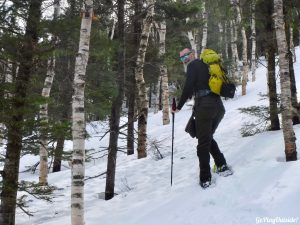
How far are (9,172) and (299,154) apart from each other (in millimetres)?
5712

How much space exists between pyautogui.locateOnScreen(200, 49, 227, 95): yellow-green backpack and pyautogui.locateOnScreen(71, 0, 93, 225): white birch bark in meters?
2.13

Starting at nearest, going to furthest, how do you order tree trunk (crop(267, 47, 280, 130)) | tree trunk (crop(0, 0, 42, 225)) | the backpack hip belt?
the backpack hip belt → tree trunk (crop(0, 0, 42, 225)) → tree trunk (crop(267, 47, 280, 130))

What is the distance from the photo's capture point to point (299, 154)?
6.27 metres

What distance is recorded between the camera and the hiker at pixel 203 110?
5.96 m

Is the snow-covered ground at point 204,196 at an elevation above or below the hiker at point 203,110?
below

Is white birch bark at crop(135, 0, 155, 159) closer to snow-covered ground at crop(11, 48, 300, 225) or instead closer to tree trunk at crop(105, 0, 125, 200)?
snow-covered ground at crop(11, 48, 300, 225)

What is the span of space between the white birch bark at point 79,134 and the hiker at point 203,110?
1.74 meters

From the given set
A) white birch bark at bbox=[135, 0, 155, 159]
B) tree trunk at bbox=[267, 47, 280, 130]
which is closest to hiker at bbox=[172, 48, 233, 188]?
tree trunk at bbox=[267, 47, 280, 130]

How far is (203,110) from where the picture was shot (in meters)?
5.98

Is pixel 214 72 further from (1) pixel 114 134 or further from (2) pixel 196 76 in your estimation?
(1) pixel 114 134

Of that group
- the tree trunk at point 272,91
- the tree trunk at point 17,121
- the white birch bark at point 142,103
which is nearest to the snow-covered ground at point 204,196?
the tree trunk at point 272,91

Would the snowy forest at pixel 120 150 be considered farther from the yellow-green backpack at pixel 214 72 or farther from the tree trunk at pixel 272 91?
Result: the yellow-green backpack at pixel 214 72

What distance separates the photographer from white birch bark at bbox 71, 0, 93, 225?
6133mm

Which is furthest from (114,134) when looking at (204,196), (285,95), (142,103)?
(285,95)
